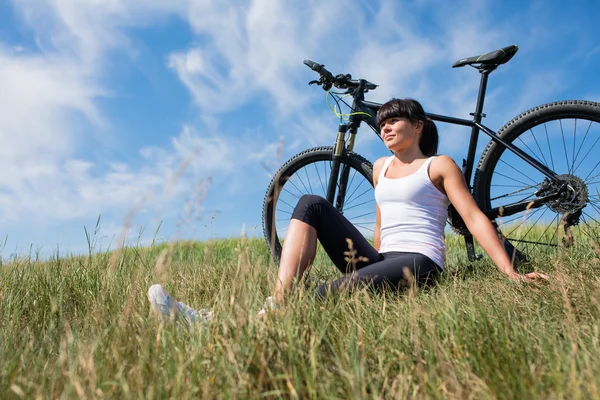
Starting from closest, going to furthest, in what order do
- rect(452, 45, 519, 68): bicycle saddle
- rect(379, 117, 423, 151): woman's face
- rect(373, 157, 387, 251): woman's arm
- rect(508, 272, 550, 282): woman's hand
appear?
rect(508, 272, 550, 282): woman's hand
rect(379, 117, 423, 151): woman's face
rect(373, 157, 387, 251): woman's arm
rect(452, 45, 519, 68): bicycle saddle

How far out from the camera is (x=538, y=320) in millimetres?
2176

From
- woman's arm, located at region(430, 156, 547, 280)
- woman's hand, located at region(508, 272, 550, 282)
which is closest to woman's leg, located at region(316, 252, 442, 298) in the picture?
woman's arm, located at region(430, 156, 547, 280)

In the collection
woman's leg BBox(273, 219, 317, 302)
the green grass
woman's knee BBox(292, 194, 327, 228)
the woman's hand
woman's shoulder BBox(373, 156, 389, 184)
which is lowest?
the green grass

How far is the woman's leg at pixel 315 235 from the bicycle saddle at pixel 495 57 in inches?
74.1

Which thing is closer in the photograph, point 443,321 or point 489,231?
point 443,321

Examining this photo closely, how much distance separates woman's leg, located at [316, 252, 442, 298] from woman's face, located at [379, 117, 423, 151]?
0.71 m

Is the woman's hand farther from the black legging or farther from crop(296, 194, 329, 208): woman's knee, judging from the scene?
crop(296, 194, 329, 208): woman's knee

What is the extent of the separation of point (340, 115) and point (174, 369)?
3304 millimetres

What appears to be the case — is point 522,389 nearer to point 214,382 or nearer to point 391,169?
point 214,382

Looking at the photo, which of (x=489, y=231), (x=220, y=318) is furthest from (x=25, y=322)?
(x=489, y=231)

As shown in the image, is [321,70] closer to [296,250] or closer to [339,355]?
[296,250]

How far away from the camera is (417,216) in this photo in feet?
10.5

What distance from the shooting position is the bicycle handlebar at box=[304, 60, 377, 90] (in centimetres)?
455

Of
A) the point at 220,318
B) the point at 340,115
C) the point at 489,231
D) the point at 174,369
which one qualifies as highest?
the point at 340,115
